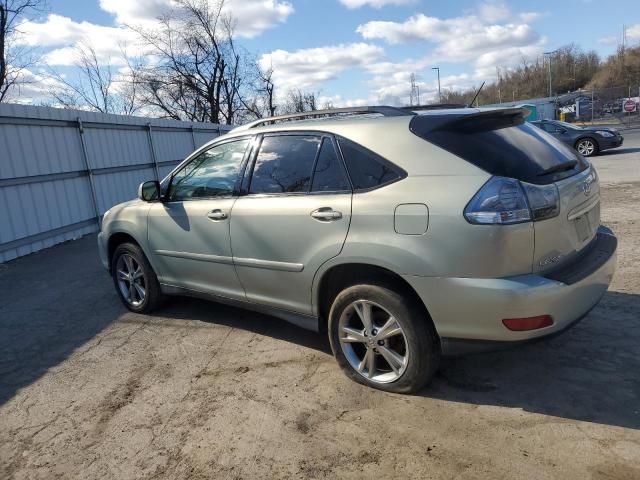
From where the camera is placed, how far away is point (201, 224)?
403 cm

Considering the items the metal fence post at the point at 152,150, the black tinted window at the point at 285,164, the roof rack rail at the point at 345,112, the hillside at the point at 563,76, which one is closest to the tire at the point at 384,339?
the black tinted window at the point at 285,164

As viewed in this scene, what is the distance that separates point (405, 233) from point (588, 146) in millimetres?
16943

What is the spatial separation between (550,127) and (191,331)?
1595cm

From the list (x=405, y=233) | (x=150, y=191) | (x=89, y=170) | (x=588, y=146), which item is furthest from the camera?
(x=588, y=146)

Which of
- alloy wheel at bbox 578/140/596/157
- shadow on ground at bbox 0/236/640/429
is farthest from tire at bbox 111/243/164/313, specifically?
alloy wheel at bbox 578/140/596/157

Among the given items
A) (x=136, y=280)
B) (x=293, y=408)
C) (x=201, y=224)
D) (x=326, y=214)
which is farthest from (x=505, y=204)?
(x=136, y=280)

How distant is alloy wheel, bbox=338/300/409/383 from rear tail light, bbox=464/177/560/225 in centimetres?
83

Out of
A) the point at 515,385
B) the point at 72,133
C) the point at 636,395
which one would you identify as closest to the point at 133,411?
the point at 515,385

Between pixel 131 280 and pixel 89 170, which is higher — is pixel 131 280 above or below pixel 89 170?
below

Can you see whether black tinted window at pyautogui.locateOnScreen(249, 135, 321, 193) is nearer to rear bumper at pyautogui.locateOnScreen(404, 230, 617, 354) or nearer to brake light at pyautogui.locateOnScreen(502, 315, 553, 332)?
rear bumper at pyautogui.locateOnScreen(404, 230, 617, 354)

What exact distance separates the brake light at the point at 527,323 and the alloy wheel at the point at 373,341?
62 centimetres

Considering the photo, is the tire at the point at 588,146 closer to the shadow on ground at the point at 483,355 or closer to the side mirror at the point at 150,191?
the shadow on ground at the point at 483,355

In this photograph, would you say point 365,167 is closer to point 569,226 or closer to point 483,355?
point 569,226

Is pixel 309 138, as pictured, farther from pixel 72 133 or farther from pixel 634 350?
pixel 72 133
